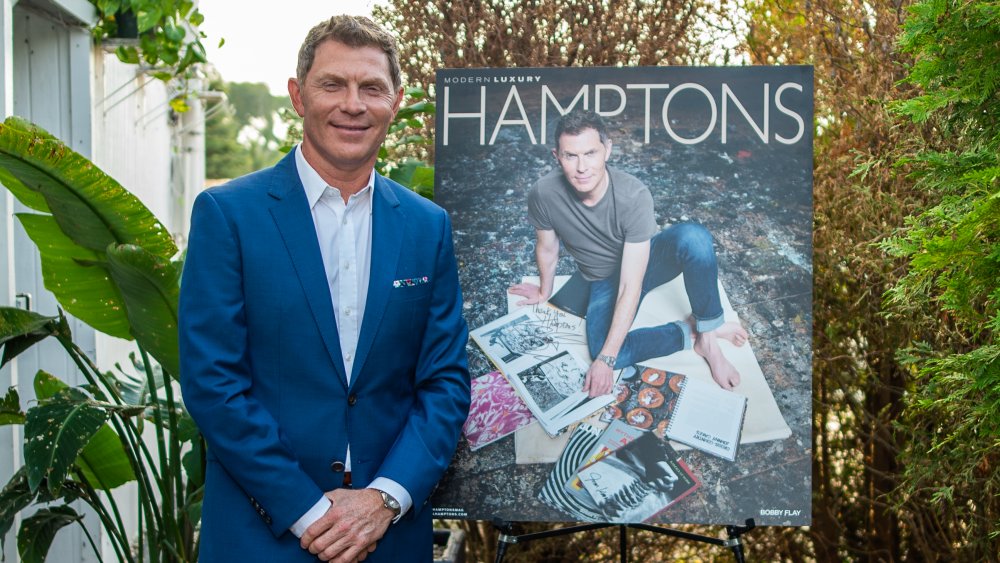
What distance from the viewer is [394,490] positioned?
243 centimetres

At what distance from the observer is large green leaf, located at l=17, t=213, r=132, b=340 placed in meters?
3.45

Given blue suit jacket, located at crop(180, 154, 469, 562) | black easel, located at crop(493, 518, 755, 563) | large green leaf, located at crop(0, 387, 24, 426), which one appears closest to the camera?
blue suit jacket, located at crop(180, 154, 469, 562)

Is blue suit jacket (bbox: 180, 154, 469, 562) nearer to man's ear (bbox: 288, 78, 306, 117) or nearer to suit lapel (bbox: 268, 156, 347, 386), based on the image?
suit lapel (bbox: 268, 156, 347, 386)

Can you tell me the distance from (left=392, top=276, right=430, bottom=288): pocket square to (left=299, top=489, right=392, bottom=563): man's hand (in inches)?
19.4

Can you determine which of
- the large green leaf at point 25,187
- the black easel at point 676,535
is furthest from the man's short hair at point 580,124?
the large green leaf at point 25,187

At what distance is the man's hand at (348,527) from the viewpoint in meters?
2.35

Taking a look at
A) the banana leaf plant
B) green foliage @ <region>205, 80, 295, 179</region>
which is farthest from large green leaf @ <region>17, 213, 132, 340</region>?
green foliage @ <region>205, 80, 295, 179</region>

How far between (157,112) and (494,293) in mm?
4813

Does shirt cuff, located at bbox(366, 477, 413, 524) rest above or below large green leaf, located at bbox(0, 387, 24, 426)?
below

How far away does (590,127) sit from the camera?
3.08m

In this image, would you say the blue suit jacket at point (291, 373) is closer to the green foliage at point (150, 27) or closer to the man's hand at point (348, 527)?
the man's hand at point (348, 527)

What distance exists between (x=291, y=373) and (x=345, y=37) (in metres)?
0.80

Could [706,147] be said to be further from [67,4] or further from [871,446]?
[67,4]

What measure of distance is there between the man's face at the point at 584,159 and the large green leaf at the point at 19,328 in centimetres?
173
